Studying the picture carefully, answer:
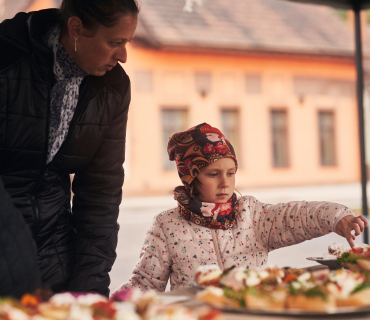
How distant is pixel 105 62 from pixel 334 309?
3.23 feet

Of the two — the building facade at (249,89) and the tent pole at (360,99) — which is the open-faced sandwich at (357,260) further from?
the building facade at (249,89)

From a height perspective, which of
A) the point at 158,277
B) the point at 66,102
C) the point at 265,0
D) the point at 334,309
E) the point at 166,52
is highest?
the point at 265,0

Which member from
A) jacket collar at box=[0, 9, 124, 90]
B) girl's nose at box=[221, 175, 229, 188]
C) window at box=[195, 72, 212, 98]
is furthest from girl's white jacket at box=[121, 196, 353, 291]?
window at box=[195, 72, 212, 98]

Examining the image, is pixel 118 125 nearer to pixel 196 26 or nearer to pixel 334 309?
pixel 334 309

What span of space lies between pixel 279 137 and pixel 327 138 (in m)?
1.72

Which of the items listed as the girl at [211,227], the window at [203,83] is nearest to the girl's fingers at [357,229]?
the girl at [211,227]

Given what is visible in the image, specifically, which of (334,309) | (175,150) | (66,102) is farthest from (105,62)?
(334,309)

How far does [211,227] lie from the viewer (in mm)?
1790

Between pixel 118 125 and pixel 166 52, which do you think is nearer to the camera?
pixel 118 125

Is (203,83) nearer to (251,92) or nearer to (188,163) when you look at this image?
(251,92)

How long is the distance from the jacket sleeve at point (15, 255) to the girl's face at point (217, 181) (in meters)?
0.85

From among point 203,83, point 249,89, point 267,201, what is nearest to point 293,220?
point 267,201

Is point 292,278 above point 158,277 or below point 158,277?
above

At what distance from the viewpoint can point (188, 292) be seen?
1.14 metres
